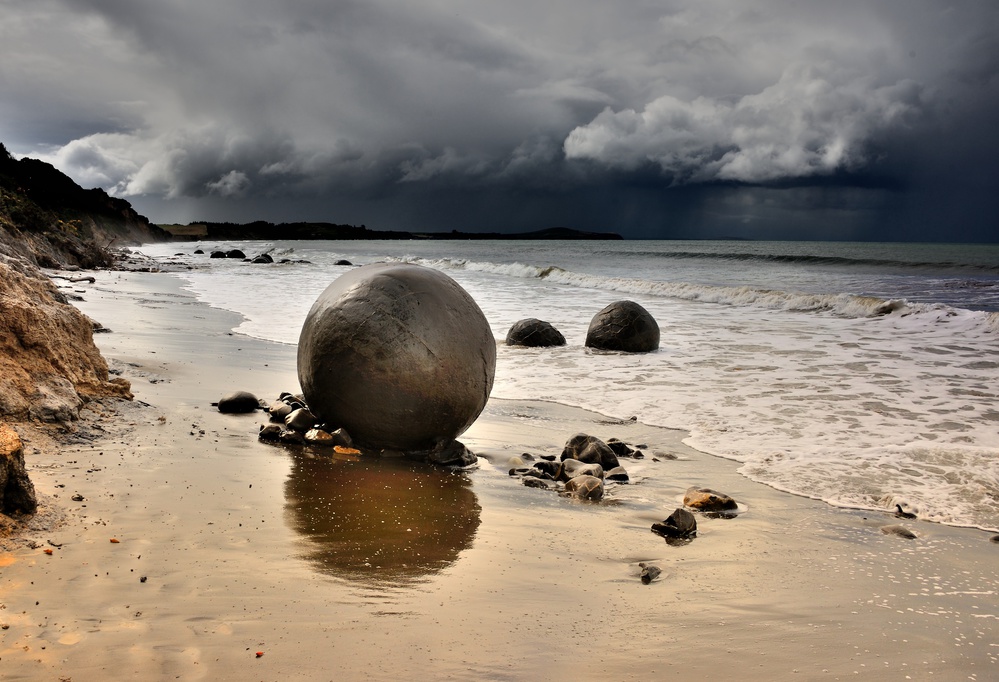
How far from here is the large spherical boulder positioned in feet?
17.9

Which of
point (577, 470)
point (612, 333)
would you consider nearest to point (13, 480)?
point (577, 470)

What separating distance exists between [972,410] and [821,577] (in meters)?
5.68

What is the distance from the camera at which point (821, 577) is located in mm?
3816

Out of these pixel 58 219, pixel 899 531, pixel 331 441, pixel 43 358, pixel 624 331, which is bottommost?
pixel 899 531

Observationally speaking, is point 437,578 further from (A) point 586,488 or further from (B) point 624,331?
(B) point 624,331

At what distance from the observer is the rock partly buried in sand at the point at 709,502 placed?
487cm

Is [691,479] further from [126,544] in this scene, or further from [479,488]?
[126,544]

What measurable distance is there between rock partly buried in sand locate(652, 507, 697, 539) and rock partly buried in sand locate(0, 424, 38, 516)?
3.24 meters

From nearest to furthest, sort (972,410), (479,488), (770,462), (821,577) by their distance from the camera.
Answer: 1. (821,577)
2. (479,488)
3. (770,462)
4. (972,410)

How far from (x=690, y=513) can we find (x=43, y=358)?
183 inches

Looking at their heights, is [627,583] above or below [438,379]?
below

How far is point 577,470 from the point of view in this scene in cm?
534

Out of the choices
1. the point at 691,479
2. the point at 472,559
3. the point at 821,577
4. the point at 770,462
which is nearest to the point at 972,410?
the point at 770,462

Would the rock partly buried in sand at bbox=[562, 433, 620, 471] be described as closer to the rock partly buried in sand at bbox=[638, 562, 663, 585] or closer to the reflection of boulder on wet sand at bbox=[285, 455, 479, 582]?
the reflection of boulder on wet sand at bbox=[285, 455, 479, 582]
